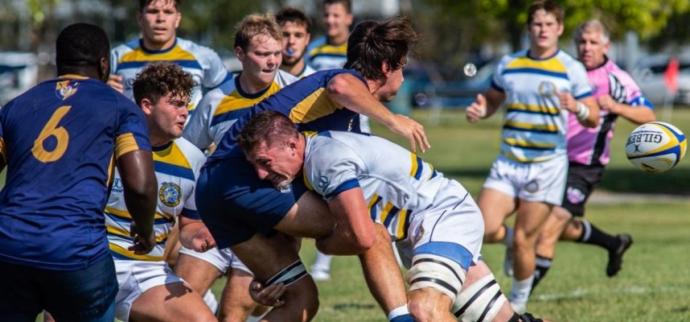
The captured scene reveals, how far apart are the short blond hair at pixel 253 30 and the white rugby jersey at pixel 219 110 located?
0.26 meters

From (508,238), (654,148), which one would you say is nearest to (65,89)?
(654,148)

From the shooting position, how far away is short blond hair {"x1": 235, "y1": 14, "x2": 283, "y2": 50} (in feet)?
24.5

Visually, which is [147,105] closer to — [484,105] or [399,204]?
[399,204]

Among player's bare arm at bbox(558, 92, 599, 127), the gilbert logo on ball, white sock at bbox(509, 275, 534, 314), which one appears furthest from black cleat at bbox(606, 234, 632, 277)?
the gilbert logo on ball

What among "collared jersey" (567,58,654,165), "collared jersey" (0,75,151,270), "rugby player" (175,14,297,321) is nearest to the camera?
"collared jersey" (0,75,151,270)

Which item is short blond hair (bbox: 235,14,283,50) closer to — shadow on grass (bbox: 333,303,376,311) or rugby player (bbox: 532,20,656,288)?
shadow on grass (bbox: 333,303,376,311)

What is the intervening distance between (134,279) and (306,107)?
1.27 m

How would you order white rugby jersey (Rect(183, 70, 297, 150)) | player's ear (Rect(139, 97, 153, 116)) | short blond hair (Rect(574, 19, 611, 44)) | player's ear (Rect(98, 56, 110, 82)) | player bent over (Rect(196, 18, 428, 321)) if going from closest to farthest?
player's ear (Rect(98, 56, 110, 82)) < player bent over (Rect(196, 18, 428, 321)) < player's ear (Rect(139, 97, 153, 116)) < white rugby jersey (Rect(183, 70, 297, 150)) < short blond hair (Rect(574, 19, 611, 44))

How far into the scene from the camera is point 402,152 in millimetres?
6000

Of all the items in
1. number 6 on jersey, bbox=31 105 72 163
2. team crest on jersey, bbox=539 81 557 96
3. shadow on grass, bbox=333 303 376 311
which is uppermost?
number 6 on jersey, bbox=31 105 72 163

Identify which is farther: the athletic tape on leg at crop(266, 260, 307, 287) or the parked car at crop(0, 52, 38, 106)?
the parked car at crop(0, 52, 38, 106)

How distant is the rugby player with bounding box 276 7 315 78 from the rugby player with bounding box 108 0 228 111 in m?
0.67

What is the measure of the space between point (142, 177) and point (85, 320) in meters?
0.65

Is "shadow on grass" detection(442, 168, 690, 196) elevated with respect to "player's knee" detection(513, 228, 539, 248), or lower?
lower
